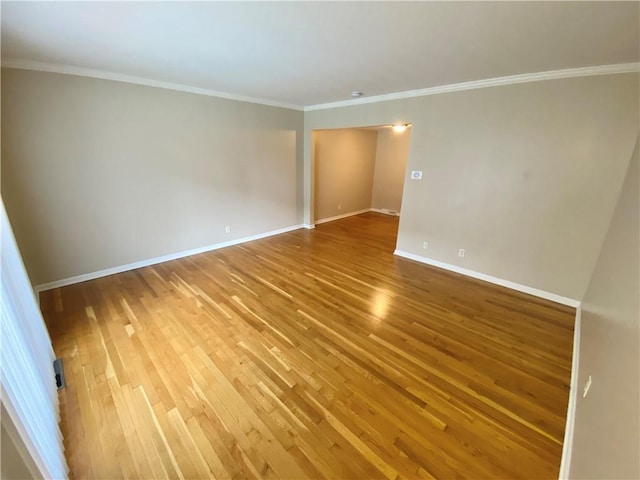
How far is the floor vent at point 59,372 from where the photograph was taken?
1.81m

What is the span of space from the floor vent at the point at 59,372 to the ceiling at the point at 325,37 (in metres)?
2.41

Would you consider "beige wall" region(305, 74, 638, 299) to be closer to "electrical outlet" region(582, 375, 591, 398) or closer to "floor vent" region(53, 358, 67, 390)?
"electrical outlet" region(582, 375, 591, 398)

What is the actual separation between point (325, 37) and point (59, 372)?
322 cm

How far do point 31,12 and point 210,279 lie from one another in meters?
2.66

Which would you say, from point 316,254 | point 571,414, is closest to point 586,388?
point 571,414

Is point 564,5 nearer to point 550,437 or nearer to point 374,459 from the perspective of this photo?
point 550,437

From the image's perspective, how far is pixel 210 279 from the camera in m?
3.37

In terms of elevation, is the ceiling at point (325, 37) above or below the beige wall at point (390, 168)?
above

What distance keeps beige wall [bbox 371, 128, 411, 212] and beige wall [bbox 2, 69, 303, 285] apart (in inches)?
132

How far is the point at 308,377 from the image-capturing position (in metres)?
1.93

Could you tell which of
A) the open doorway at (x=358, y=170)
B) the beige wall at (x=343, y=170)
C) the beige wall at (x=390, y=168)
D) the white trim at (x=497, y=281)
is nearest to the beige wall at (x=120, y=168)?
the beige wall at (x=343, y=170)

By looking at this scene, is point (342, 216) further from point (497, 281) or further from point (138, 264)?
point (138, 264)

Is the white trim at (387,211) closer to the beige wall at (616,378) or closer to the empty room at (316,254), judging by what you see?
the empty room at (316,254)

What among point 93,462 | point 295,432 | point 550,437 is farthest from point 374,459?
point 93,462
